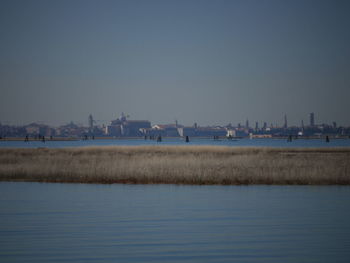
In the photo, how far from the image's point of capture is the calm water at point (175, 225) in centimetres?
1366

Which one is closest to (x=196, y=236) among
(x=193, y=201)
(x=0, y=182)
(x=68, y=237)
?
(x=68, y=237)

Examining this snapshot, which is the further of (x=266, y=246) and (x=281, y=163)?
(x=281, y=163)

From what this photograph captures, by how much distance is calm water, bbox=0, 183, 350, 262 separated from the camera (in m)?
13.7

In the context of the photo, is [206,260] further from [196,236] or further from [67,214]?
[67,214]

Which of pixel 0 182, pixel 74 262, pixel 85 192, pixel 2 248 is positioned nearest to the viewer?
pixel 74 262

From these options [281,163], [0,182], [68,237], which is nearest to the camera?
[68,237]

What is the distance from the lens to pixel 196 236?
15.8 m

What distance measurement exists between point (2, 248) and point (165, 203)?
9.63 m

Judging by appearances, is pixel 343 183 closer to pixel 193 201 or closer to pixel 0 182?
pixel 193 201

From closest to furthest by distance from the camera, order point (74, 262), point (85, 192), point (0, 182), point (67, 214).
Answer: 1. point (74, 262)
2. point (67, 214)
3. point (85, 192)
4. point (0, 182)

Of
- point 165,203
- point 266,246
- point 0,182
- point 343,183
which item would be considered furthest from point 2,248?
point 343,183

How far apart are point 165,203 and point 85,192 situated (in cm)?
605

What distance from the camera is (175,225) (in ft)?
57.8

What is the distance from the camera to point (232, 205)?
22.2 m
